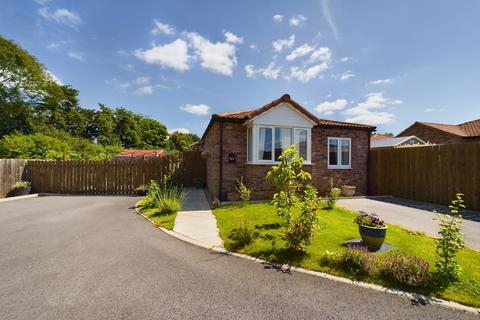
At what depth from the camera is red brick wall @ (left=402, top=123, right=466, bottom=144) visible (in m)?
21.9

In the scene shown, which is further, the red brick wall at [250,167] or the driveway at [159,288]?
the red brick wall at [250,167]

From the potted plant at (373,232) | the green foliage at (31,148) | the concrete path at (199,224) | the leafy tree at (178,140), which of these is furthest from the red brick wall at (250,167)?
the leafy tree at (178,140)

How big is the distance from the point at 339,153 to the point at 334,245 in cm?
808

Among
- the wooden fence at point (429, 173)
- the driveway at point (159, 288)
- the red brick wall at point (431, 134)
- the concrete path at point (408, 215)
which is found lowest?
the driveway at point (159, 288)

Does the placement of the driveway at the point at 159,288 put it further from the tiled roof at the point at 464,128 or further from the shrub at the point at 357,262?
the tiled roof at the point at 464,128

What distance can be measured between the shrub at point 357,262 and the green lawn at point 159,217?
4510 millimetres

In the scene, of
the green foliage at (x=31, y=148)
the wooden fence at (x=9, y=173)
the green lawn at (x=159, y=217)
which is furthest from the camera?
the green foliage at (x=31, y=148)

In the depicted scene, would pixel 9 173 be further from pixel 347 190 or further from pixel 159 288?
pixel 347 190

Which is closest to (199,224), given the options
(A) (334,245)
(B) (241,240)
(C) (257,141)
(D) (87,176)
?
(B) (241,240)

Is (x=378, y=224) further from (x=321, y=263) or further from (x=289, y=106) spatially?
(x=289, y=106)

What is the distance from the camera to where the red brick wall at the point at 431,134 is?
864 inches

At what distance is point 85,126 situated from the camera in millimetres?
42688

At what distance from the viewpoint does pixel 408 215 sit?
780cm

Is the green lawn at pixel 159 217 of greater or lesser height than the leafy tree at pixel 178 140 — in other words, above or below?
below
